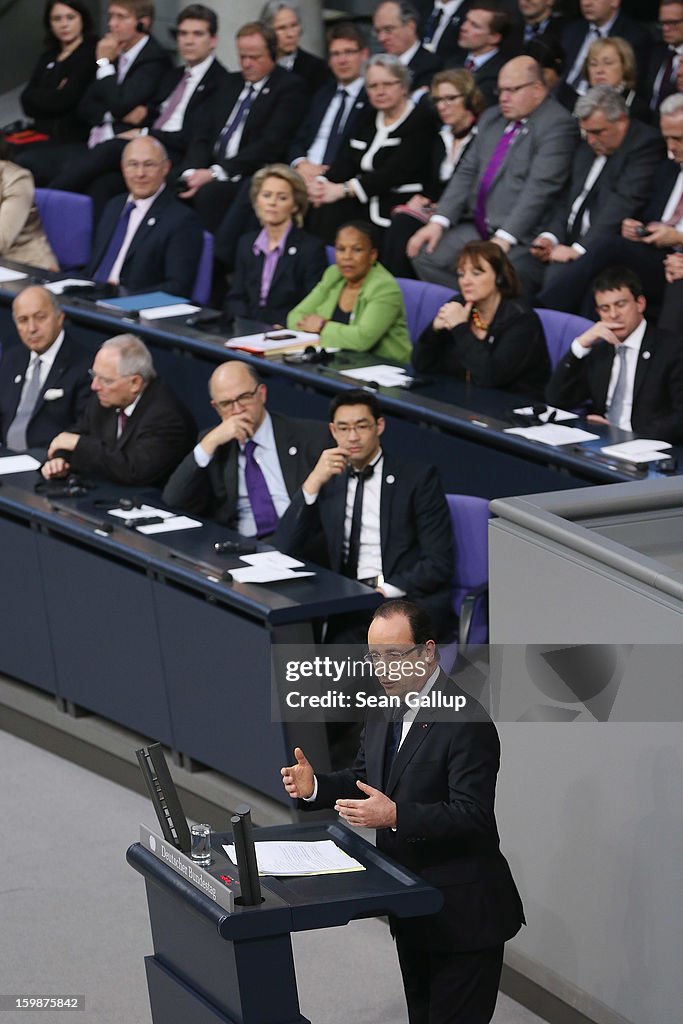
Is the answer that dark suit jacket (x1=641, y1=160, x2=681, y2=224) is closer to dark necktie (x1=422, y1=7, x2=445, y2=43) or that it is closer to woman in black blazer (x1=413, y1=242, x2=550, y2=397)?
woman in black blazer (x1=413, y1=242, x2=550, y2=397)

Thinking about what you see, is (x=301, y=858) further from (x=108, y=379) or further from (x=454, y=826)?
(x=108, y=379)

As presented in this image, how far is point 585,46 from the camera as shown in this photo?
838 centimetres

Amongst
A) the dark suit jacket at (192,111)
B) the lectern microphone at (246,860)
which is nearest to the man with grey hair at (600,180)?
the dark suit jacket at (192,111)

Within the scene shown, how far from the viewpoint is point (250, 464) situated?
5734 millimetres

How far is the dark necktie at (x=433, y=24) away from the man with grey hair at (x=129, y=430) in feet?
13.0

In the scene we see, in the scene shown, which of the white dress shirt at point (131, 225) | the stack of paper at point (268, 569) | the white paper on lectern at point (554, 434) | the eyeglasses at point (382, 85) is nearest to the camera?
the stack of paper at point (268, 569)

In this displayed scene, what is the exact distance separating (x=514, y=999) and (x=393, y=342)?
11.4ft

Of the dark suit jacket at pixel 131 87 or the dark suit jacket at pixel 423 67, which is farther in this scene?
the dark suit jacket at pixel 131 87

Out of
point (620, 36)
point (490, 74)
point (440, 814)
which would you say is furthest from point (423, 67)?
point (440, 814)

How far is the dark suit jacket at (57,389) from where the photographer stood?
6.71 meters

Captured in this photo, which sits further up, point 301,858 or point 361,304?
point 361,304

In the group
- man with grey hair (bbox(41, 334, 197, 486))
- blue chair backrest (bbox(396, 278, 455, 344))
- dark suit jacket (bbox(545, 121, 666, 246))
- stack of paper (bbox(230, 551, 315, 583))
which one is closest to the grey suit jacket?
dark suit jacket (bbox(545, 121, 666, 246))

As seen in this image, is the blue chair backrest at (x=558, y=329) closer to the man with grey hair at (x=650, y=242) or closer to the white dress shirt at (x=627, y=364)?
the white dress shirt at (x=627, y=364)

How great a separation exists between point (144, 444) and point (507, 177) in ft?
7.98
